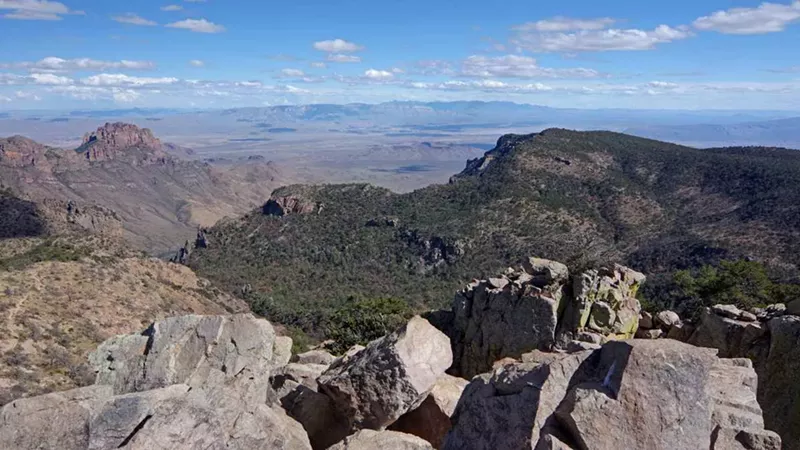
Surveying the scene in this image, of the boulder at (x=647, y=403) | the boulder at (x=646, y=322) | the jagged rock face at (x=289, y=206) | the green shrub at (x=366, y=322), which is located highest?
the boulder at (x=647, y=403)

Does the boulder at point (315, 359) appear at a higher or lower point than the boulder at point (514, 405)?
lower

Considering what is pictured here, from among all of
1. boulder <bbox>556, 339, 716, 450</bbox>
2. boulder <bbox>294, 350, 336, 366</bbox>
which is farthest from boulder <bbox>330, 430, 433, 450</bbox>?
boulder <bbox>294, 350, 336, 366</bbox>

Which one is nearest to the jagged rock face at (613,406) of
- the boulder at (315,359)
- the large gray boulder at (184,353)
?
the large gray boulder at (184,353)

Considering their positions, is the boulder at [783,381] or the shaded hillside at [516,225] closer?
the boulder at [783,381]

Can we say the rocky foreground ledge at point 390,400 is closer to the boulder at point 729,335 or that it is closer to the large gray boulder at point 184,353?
the large gray boulder at point 184,353

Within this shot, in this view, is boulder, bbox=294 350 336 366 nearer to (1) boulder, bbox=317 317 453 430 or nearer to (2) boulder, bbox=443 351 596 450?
(1) boulder, bbox=317 317 453 430

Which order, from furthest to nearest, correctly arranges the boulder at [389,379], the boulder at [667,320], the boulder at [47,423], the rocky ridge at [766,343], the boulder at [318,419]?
the boulder at [667,320] < the rocky ridge at [766,343] < the boulder at [318,419] < the boulder at [389,379] < the boulder at [47,423]

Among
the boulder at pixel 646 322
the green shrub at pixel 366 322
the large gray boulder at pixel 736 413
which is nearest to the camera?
the large gray boulder at pixel 736 413
